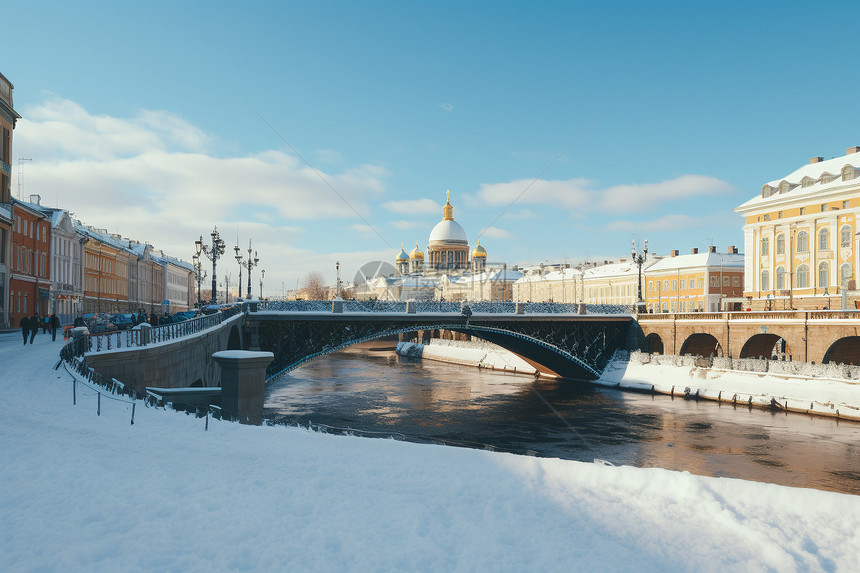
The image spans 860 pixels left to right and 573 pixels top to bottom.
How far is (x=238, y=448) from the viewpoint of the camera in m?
13.6

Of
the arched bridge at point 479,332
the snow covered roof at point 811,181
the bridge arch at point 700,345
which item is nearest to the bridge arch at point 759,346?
Answer: the bridge arch at point 700,345

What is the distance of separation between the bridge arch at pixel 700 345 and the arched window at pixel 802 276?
1278 centimetres

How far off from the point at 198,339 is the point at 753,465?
25.7 m

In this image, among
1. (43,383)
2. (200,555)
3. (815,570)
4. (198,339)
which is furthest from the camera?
(198,339)

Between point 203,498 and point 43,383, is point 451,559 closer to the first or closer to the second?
point 203,498

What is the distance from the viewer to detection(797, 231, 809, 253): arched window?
64.0m

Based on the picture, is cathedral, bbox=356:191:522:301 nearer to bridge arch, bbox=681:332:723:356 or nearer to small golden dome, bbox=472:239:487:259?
small golden dome, bbox=472:239:487:259

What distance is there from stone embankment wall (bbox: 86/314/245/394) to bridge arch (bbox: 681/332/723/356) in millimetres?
45894

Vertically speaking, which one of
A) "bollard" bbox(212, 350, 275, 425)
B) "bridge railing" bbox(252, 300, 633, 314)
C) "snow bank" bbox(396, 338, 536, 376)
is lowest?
"snow bank" bbox(396, 338, 536, 376)

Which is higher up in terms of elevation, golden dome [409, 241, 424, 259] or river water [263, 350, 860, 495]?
golden dome [409, 241, 424, 259]

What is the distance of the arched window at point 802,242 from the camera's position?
64.0 metres

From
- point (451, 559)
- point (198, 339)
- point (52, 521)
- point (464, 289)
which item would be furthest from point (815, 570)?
point (464, 289)

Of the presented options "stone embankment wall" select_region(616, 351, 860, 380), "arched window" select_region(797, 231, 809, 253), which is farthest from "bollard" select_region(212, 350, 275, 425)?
"arched window" select_region(797, 231, 809, 253)

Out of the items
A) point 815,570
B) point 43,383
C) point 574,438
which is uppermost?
point 43,383
